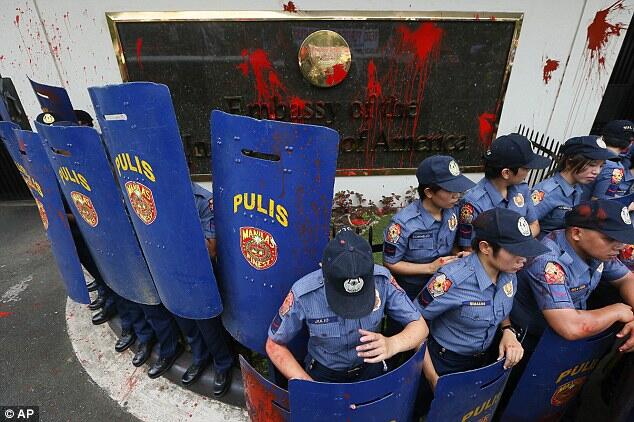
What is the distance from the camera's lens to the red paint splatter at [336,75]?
4.40 metres

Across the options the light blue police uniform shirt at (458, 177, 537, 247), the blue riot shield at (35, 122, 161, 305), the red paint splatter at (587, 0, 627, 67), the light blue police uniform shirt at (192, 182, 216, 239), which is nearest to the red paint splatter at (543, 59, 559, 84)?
the red paint splatter at (587, 0, 627, 67)

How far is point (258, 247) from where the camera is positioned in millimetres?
1988

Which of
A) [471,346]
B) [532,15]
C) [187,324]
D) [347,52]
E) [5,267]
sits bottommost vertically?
[5,267]

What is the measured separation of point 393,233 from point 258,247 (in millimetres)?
973

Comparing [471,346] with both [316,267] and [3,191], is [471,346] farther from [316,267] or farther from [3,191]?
[3,191]

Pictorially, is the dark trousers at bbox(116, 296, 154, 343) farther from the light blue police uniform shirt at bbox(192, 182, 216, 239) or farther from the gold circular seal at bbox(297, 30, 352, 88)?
the gold circular seal at bbox(297, 30, 352, 88)

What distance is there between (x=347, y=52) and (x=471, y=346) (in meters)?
3.50

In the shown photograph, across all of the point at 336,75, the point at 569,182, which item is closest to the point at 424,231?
the point at 569,182

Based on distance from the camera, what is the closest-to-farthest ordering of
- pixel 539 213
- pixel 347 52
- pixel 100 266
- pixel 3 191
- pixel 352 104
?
pixel 100 266, pixel 539 213, pixel 347 52, pixel 352 104, pixel 3 191

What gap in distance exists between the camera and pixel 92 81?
4.48 metres

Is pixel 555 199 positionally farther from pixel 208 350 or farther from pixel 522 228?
pixel 208 350

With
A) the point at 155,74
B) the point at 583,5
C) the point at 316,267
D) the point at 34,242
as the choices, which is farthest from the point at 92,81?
the point at 583,5

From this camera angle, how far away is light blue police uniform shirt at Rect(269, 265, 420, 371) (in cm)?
173

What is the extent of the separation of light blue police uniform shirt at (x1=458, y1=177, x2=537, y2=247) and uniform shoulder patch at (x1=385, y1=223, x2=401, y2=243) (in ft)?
1.93
